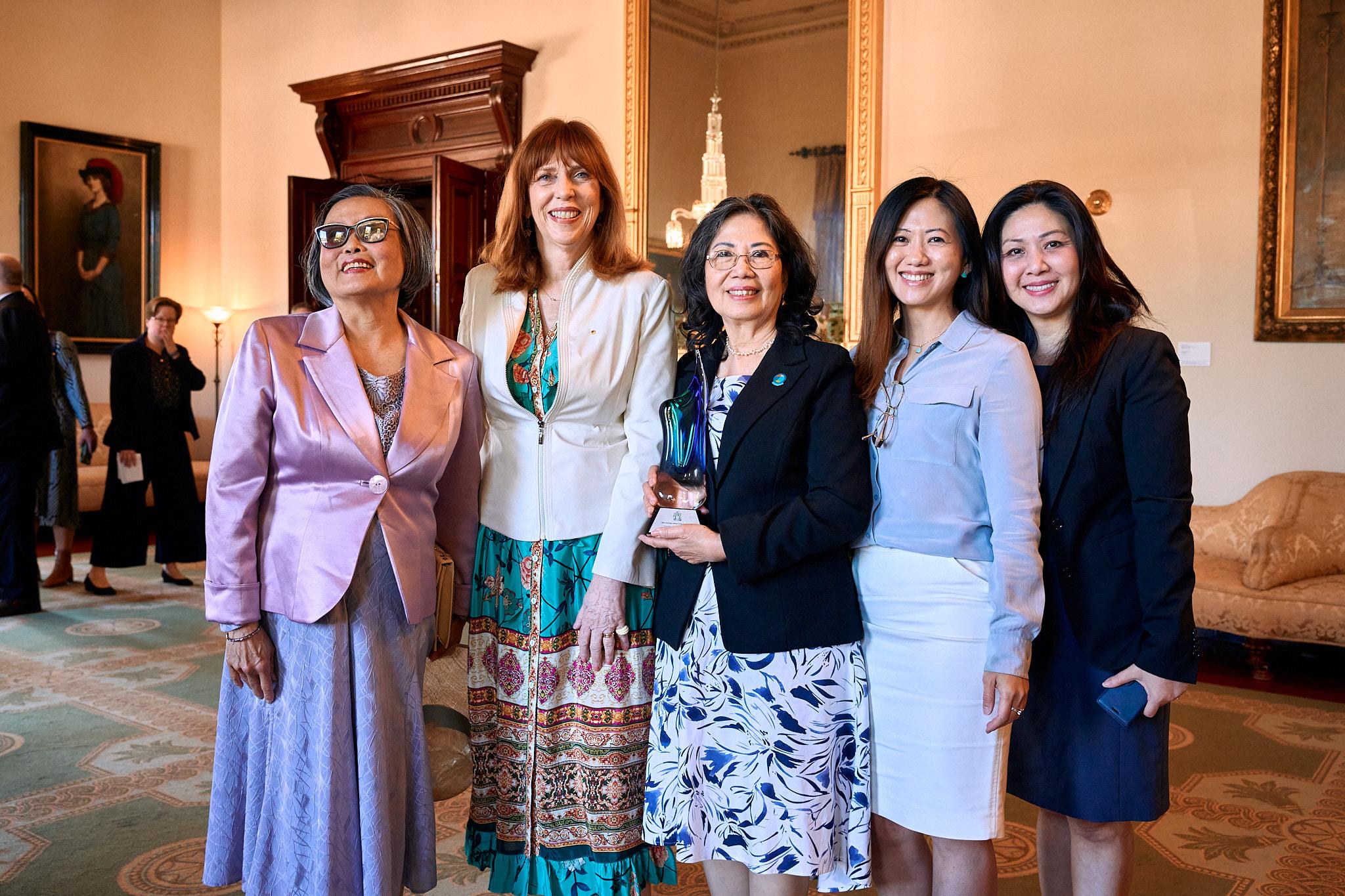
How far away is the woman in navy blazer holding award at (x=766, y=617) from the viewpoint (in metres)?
2.00

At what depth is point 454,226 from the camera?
769 cm

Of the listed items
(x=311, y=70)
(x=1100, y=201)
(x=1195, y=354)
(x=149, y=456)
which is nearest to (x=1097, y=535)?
(x=1195, y=354)

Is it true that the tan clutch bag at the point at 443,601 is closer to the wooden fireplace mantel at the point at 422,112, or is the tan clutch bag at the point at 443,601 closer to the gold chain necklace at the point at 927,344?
the gold chain necklace at the point at 927,344

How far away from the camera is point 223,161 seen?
1048 cm

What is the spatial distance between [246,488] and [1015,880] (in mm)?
2347

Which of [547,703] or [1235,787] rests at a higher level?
[547,703]

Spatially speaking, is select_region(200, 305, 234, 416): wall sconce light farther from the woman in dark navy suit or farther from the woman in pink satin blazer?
the woman in dark navy suit

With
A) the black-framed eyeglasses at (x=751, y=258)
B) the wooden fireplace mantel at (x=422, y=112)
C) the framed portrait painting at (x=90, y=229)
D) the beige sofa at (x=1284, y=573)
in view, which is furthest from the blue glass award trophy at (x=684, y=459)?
the framed portrait painting at (x=90, y=229)

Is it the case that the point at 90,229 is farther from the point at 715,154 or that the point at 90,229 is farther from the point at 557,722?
the point at 557,722

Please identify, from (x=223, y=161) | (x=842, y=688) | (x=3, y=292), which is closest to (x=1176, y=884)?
(x=842, y=688)

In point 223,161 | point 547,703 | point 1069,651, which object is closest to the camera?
point 1069,651

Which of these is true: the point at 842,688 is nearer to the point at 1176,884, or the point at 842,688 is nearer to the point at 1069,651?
the point at 1069,651

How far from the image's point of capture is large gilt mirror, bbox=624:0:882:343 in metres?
6.42

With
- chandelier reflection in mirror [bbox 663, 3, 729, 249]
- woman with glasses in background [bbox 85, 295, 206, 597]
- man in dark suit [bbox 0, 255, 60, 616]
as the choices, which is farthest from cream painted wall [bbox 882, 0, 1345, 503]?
man in dark suit [bbox 0, 255, 60, 616]
